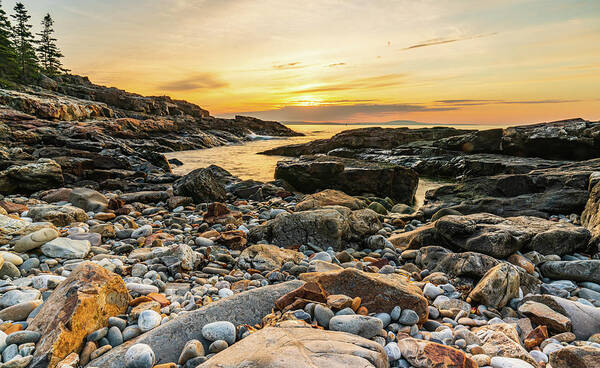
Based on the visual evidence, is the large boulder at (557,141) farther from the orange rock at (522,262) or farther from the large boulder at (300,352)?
the large boulder at (300,352)

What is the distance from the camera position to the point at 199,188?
8.53 m

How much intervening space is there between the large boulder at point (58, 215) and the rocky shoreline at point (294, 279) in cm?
3

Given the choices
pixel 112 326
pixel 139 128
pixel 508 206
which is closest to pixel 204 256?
pixel 112 326

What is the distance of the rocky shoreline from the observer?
217cm

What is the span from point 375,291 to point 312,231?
2478mm

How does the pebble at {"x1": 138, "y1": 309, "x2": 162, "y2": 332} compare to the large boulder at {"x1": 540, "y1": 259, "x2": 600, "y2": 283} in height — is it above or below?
above

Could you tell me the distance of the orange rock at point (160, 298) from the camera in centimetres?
304

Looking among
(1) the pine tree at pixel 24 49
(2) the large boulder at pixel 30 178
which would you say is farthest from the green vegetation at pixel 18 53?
(2) the large boulder at pixel 30 178

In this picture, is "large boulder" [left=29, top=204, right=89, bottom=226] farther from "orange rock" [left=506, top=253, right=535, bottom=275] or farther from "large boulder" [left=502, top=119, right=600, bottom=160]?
"large boulder" [left=502, top=119, right=600, bottom=160]

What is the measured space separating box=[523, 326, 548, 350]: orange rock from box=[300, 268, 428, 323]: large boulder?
0.77 meters

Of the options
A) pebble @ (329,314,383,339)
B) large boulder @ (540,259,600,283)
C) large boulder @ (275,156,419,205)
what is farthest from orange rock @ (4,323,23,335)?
large boulder @ (275,156,419,205)

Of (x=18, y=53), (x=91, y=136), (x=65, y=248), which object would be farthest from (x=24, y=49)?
(x=65, y=248)

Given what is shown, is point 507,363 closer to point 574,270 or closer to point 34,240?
point 574,270

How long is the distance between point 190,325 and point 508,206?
7.56 meters
